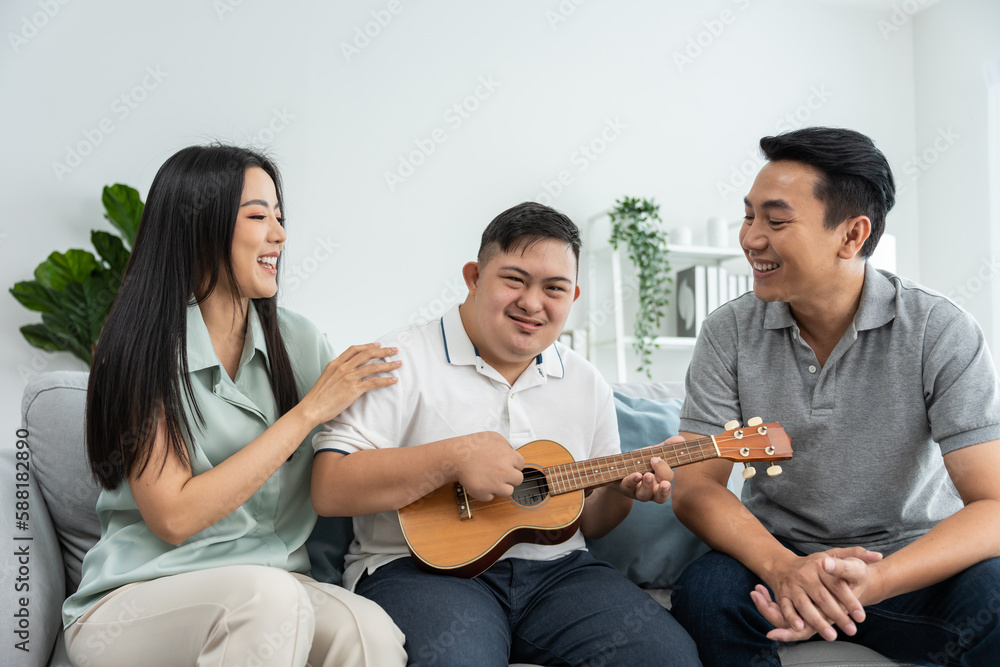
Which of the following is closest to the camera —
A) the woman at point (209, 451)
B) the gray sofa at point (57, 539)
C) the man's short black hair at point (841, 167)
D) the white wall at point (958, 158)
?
the woman at point (209, 451)

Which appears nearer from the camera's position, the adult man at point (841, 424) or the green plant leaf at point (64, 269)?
the adult man at point (841, 424)

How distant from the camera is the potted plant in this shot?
3.04 m

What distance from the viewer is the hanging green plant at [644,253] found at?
385 centimetres

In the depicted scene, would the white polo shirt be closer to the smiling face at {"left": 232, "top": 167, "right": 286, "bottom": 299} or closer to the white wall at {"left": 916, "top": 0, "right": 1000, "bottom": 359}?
the smiling face at {"left": 232, "top": 167, "right": 286, "bottom": 299}

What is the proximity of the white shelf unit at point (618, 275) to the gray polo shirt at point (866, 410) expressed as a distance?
235 cm

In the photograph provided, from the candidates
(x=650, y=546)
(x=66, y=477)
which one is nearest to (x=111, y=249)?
(x=66, y=477)

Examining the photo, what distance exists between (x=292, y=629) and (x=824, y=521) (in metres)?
1.01

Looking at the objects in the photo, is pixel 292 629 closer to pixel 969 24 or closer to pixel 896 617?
pixel 896 617

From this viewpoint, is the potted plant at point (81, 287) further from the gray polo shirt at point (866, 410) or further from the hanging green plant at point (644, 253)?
the gray polo shirt at point (866, 410)

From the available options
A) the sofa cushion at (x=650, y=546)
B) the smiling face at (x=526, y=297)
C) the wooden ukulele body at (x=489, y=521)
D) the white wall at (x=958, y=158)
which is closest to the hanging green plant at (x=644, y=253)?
the white wall at (x=958, y=158)

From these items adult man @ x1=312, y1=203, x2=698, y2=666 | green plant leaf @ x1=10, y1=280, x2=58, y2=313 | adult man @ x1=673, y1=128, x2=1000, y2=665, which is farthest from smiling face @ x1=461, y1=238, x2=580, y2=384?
green plant leaf @ x1=10, y1=280, x2=58, y2=313

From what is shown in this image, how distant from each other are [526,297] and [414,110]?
8.71 ft

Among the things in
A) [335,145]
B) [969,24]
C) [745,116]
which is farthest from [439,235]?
[969,24]

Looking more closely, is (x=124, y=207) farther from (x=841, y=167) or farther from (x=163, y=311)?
(x=841, y=167)
